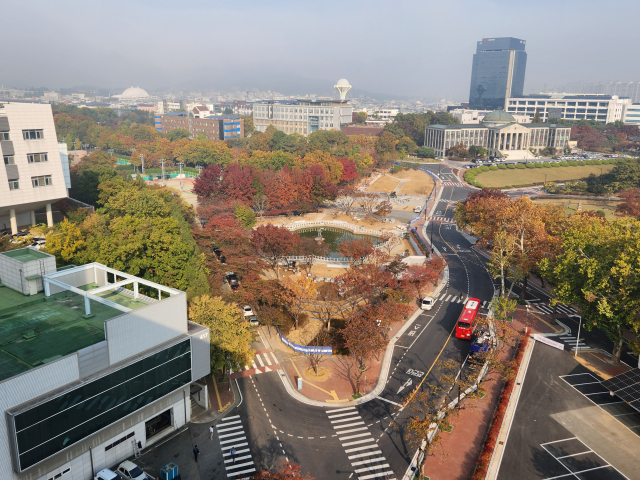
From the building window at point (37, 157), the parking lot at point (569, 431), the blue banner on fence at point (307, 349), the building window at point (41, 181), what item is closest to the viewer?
the parking lot at point (569, 431)

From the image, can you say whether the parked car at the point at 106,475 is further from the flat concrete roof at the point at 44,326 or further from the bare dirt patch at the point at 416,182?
the bare dirt patch at the point at 416,182

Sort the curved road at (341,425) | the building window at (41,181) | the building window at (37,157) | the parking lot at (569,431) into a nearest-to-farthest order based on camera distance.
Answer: the parking lot at (569,431) → the curved road at (341,425) → the building window at (37,157) → the building window at (41,181)

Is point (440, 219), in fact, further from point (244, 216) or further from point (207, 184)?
point (207, 184)

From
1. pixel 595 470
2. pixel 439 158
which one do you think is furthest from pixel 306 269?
pixel 439 158

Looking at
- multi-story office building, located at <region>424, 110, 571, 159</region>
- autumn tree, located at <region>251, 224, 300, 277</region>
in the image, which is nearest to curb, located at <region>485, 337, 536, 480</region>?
autumn tree, located at <region>251, 224, 300, 277</region>

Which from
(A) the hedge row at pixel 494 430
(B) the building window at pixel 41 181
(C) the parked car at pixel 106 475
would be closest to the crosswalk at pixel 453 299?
(A) the hedge row at pixel 494 430

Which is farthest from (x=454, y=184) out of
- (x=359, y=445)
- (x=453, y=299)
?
(x=359, y=445)

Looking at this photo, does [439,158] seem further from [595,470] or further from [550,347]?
[595,470]
